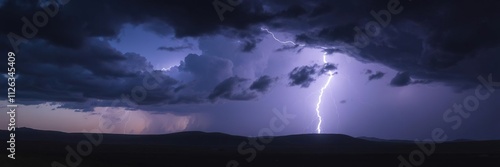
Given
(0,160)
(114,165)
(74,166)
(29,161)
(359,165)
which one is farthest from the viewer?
(359,165)

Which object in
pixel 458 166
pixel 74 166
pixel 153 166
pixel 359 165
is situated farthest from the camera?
pixel 359 165

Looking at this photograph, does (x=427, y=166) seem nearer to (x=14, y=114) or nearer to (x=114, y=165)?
(x=114, y=165)

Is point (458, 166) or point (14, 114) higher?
point (14, 114)

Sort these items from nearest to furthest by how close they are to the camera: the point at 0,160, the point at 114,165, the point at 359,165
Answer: the point at 0,160
the point at 114,165
the point at 359,165

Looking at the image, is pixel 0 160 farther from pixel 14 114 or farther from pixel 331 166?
pixel 331 166

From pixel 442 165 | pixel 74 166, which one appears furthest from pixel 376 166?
pixel 74 166

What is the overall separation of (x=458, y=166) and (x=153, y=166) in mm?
41299

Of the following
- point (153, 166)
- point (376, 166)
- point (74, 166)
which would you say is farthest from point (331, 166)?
point (74, 166)

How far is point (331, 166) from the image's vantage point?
62.6 metres

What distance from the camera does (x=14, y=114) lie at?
27172 millimetres

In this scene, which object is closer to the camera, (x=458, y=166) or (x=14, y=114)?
(x=14, y=114)

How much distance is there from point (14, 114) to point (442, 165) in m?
55.2

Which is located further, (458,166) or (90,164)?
(458,166)

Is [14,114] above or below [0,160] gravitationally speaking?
above
